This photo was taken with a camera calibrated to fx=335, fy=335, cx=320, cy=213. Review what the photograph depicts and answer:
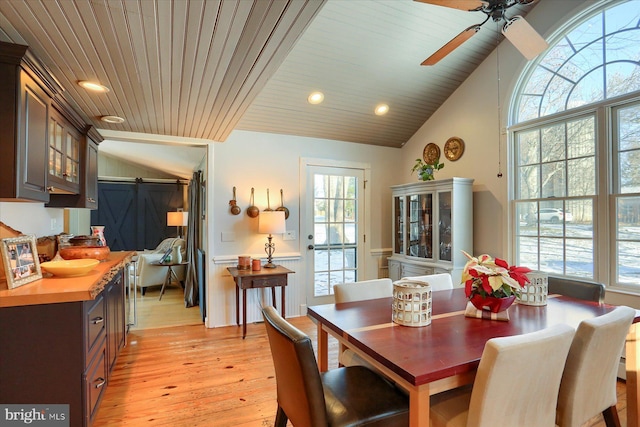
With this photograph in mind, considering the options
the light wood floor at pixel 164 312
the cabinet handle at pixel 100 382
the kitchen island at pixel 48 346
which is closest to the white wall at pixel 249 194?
the light wood floor at pixel 164 312

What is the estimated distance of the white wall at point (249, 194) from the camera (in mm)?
3943

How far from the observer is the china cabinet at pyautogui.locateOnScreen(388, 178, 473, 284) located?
3713 mm

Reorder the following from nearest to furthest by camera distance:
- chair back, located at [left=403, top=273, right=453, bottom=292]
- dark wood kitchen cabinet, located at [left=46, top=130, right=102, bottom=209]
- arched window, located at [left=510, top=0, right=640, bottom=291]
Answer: chair back, located at [left=403, top=273, right=453, bottom=292], arched window, located at [left=510, top=0, right=640, bottom=291], dark wood kitchen cabinet, located at [left=46, top=130, right=102, bottom=209]

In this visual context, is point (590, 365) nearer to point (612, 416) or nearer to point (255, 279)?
point (612, 416)

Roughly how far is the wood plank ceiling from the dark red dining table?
143 centimetres

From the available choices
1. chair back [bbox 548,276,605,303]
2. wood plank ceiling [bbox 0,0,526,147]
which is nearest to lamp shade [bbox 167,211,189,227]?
wood plank ceiling [bbox 0,0,526,147]

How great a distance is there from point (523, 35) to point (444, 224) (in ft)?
7.09

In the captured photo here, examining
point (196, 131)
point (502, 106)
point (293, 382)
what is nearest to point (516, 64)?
point (502, 106)

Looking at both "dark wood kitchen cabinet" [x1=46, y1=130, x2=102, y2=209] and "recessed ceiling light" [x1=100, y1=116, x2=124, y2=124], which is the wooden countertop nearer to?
"dark wood kitchen cabinet" [x1=46, y1=130, x2=102, y2=209]

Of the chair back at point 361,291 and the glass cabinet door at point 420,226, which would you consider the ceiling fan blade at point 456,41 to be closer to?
the chair back at point 361,291

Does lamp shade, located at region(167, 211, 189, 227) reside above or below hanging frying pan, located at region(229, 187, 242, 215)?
below

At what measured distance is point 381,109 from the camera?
163 inches

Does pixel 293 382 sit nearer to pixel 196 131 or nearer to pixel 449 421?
pixel 449 421

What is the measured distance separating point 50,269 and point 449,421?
2.30 meters
